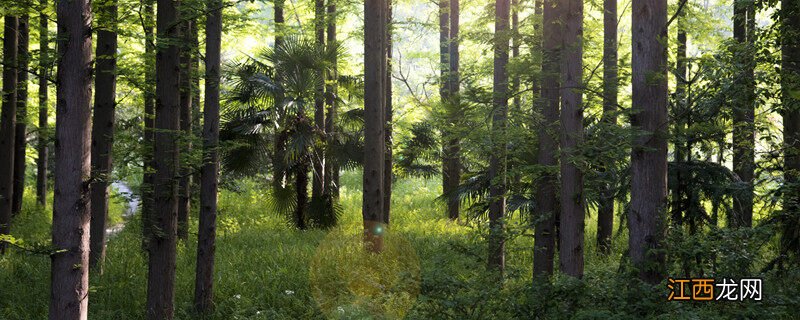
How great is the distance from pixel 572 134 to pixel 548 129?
56 cm

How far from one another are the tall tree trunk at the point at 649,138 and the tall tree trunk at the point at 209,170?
18.5 feet

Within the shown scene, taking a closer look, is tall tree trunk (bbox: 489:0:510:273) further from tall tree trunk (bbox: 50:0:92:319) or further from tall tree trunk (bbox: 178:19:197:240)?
tall tree trunk (bbox: 50:0:92:319)

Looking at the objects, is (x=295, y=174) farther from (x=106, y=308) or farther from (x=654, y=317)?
(x=654, y=317)

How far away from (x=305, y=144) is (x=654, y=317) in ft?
31.3

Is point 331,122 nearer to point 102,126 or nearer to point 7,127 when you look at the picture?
point 102,126

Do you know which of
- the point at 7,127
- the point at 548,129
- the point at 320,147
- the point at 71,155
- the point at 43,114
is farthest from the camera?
the point at 43,114

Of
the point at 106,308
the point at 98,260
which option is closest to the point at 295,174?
the point at 98,260

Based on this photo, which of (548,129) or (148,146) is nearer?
(548,129)

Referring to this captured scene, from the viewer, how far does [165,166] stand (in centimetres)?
896

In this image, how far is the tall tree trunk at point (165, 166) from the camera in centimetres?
870

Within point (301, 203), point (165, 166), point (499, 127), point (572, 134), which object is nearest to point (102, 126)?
point (165, 166)

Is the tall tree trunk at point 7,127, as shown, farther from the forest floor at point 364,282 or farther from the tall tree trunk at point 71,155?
the tall tree trunk at point 71,155

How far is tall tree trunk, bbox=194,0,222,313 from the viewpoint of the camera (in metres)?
9.48

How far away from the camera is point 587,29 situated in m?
12.1
